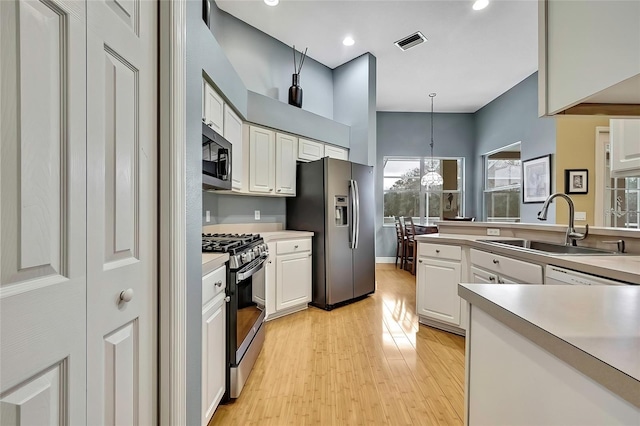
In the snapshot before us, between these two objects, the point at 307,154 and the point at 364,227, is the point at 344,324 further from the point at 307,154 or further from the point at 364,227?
the point at 307,154

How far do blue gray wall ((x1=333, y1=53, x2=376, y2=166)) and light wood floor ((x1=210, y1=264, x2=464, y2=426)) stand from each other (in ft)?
7.43

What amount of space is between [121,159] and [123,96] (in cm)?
18

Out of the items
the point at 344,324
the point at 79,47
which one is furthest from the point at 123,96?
the point at 344,324

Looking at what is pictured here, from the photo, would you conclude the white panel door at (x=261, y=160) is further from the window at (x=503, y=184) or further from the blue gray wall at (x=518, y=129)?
the window at (x=503, y=184)

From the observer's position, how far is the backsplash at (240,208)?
9.80ft

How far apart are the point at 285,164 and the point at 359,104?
154 centimetres

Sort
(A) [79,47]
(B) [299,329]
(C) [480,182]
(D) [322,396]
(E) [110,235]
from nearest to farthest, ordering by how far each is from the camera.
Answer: (A) [79,47] < (E) [110,235] < (D) [322,396] < (B) [299,329] < (C) [480,182]

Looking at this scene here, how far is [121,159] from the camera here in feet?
2.70

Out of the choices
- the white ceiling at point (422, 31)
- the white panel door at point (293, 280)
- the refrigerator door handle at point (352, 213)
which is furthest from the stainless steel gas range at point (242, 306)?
the white ceiling at point (422, 31)

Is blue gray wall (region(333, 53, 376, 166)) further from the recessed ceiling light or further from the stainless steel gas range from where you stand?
the stainless steel gas range

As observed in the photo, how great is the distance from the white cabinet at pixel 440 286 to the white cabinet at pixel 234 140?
6.43ft

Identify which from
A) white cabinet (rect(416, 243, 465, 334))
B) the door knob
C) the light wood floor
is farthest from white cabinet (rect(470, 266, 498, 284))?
the door knob

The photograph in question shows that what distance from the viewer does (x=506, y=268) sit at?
2102mm

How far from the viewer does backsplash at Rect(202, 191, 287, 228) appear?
299 cm
